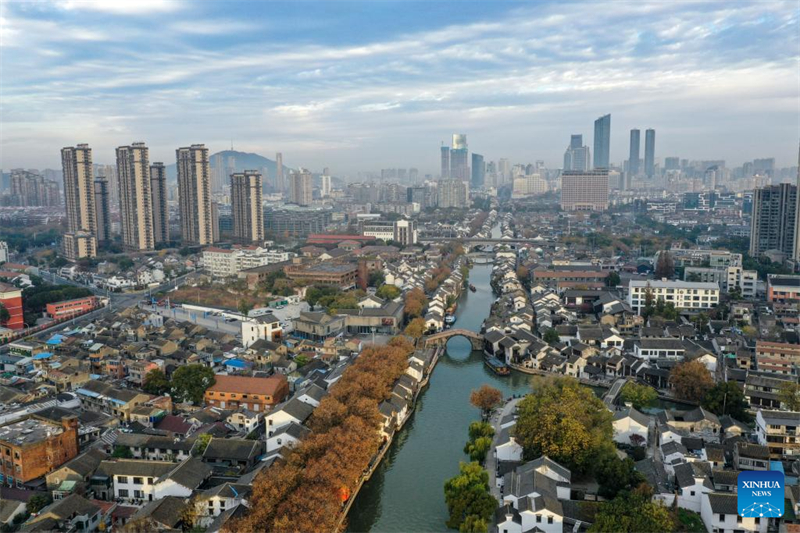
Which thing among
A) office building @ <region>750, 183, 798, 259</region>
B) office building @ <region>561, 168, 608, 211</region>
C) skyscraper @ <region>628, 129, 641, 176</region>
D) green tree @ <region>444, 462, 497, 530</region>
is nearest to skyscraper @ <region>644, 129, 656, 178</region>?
skyscraper @ <region>628, 129, 641, 176</region>

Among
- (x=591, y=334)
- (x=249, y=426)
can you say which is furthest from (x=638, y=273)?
(x=249, y=426)

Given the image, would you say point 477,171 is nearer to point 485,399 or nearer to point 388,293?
point 388,293

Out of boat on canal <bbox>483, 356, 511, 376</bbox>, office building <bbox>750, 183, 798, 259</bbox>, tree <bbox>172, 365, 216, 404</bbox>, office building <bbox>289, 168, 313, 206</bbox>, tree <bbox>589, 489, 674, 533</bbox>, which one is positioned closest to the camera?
tree <bbox>589, 489, 674, 533</bbox>

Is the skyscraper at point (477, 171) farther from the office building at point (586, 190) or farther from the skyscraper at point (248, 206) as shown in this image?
the skyscraper at point (248, 206)

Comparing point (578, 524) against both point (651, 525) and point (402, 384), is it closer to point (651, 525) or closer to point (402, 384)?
point (651, 525)

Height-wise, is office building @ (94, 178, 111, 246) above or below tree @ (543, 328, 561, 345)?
above

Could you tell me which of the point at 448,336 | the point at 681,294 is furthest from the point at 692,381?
the point at 681,294

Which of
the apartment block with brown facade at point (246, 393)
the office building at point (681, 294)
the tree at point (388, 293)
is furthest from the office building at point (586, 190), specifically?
the apartment block with brown facade at point (246, 393)

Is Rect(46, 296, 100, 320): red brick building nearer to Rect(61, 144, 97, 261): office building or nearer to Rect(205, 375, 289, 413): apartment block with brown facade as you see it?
Rect(205, 375, 289, 413): apartment block with brown facade
